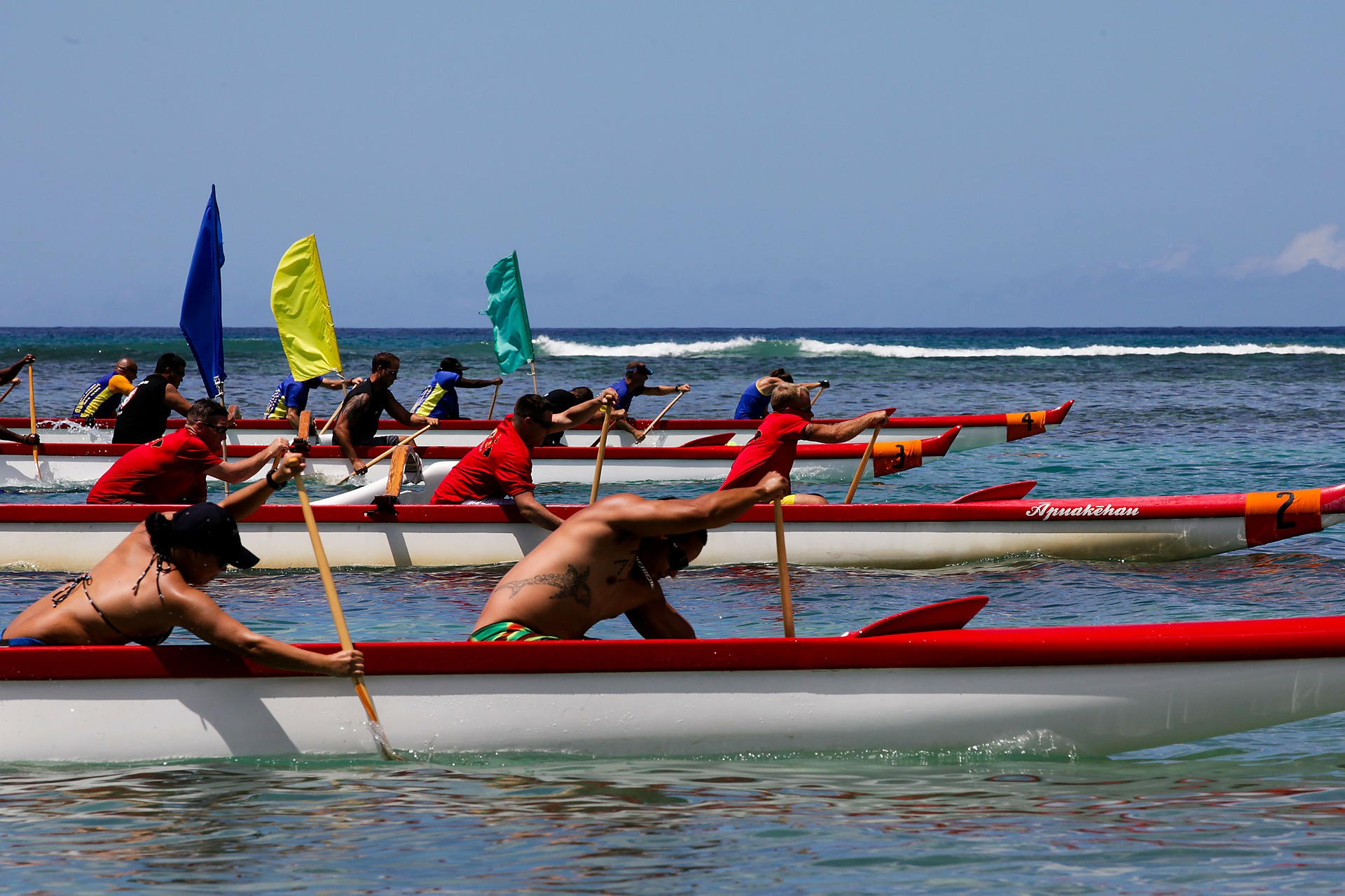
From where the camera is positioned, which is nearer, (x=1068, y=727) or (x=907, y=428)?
(x=1068, y=727)

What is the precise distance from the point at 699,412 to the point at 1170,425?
1099 cm

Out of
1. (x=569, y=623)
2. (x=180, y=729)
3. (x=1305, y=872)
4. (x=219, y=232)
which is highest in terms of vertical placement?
(x=219, y=232)

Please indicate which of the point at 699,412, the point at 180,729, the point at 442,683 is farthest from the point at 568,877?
the point at 699,412

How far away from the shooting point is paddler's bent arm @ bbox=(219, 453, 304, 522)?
232 inches

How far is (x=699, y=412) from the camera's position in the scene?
32.4 meters

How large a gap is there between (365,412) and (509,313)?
11.7 ft

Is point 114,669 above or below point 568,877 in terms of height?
above

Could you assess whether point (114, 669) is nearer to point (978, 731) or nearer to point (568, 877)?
point (568, 877)

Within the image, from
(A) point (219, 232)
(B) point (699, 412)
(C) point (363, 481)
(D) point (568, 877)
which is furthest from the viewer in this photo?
(B) point (699, 412)

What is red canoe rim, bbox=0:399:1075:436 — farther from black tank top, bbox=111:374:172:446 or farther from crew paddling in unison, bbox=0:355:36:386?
black tank top, bbox=111:374:172:446

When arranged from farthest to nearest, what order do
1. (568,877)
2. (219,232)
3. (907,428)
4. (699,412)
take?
1. (699,412)
2. (907,428)
3. (219,232)
4. (568,877)

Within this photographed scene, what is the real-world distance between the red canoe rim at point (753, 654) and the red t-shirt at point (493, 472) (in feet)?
15.6

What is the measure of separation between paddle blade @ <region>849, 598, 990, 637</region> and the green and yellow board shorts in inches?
55.6

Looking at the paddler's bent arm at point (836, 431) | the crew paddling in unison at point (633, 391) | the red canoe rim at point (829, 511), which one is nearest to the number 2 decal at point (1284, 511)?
the red canoe rim at point (829, 511)
